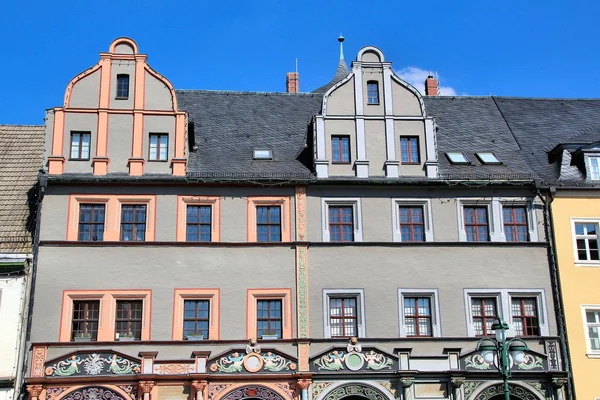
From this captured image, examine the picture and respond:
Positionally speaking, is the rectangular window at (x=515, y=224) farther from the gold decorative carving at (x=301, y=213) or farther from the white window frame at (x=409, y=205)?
the gold decorative carving at (x=301, y=213)

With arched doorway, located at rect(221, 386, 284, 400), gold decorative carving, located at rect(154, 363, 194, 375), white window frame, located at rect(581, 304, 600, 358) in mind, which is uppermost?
white window frame, located at rect(581, 304, 600, 358)

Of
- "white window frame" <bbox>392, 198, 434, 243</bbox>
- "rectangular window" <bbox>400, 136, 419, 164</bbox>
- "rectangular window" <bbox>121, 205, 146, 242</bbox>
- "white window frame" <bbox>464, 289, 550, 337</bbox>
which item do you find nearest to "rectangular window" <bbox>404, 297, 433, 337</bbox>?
"white window frame" <bbox>464, 289, 550, 337</bbox>

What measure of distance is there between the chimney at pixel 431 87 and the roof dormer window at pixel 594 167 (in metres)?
9.29

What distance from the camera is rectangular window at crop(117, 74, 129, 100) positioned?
2708 centimetres

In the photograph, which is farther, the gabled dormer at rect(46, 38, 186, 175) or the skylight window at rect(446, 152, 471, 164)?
the skylight window at rect(446, 152, 471, 164)

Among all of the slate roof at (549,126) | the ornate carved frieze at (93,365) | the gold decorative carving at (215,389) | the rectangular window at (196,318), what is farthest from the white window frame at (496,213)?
the ornate carved frieze at (93,365)

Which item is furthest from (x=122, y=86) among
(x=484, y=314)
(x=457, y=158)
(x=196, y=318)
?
(x=484, y=314)

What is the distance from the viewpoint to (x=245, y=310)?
24.9 meters

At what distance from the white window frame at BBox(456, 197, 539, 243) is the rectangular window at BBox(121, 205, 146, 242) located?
9.60m

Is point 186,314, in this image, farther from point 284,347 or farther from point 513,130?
point 513,130

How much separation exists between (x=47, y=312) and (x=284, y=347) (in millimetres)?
6773

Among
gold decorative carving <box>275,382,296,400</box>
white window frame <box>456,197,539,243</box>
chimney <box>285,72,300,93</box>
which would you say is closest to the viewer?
gold decorative carving <box>275,382,296,400</box>

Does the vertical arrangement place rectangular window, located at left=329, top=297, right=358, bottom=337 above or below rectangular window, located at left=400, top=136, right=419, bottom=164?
below

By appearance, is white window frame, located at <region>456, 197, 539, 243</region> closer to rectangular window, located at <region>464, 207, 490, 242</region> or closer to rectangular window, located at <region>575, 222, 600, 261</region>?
rectangular window, located at <region>464, 207, 490, 242</region>
